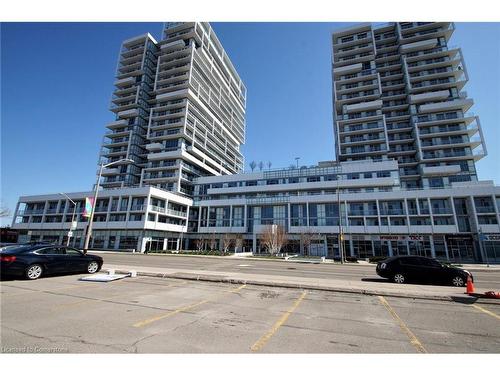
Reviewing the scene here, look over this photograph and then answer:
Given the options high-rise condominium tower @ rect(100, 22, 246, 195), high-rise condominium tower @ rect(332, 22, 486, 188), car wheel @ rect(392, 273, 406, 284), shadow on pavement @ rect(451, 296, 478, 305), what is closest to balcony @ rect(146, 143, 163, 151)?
high-rise condominium tower @ rect(100, 22, 246, 195)

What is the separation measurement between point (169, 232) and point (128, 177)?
76.0 ft

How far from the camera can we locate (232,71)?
10119 cm

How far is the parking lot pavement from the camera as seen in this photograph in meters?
4.27

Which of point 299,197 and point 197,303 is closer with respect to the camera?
point 197,303

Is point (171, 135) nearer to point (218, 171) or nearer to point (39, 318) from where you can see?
point (218, 171)

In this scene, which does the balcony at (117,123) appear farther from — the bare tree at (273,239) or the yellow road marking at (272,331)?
the yellow road marking at (272,331)

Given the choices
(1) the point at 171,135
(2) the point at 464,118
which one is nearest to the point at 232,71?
(1) the point at 171,135

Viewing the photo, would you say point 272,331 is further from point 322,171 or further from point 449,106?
point 449,106

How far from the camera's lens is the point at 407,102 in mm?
65625

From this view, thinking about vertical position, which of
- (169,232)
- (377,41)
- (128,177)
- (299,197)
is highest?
(377,41)

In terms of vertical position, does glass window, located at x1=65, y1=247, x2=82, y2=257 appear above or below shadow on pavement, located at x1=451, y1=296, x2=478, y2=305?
above

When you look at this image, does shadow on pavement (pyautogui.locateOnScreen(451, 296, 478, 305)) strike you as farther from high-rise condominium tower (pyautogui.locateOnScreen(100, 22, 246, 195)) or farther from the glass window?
high-rise condominium tower (pyautogui.locateOnScreen(100, 22, 246, 195))

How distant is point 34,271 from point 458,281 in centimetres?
1980
